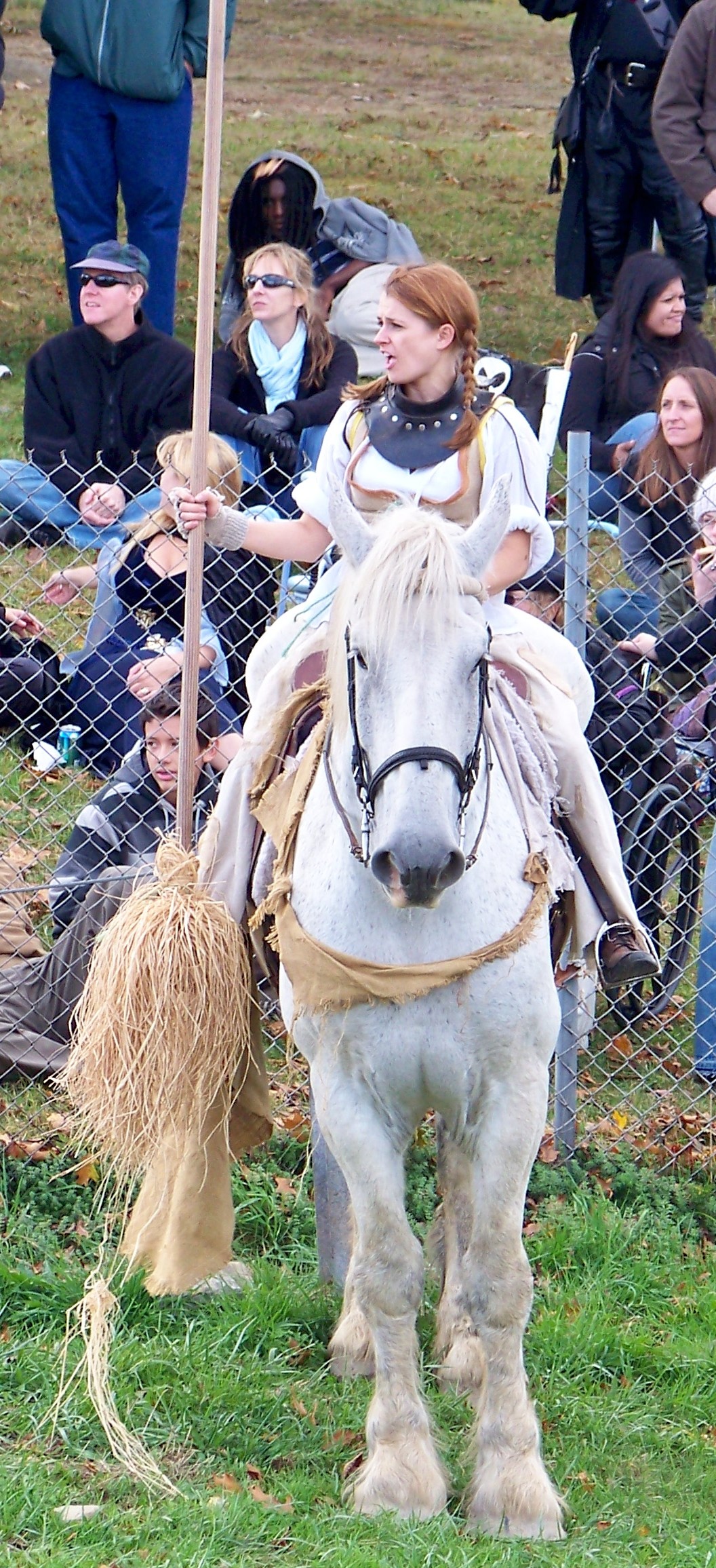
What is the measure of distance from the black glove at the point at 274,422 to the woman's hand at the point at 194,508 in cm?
371

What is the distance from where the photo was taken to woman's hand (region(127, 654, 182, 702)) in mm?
5227

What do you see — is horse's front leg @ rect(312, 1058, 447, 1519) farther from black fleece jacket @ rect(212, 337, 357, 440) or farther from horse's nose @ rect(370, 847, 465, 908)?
black fleece jacket @ rect(212, 337, 357, 440)

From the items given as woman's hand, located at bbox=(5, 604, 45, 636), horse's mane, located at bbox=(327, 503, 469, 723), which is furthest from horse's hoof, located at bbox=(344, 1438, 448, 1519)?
woman's hand, located at bbox=(5, 604, 45, 636)

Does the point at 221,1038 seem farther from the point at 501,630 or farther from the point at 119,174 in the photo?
the point at 119,174

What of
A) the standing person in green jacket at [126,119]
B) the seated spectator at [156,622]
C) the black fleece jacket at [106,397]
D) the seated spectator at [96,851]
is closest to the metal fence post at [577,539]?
the seated spectator at [156,622]

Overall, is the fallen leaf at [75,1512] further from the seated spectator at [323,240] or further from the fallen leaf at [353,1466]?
the seated spectator at [323,240]

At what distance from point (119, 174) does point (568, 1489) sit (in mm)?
7571

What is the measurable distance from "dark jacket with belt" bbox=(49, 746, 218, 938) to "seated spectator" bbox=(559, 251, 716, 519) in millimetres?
3364

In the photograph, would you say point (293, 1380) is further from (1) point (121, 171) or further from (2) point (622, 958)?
(1) point (121, 171)

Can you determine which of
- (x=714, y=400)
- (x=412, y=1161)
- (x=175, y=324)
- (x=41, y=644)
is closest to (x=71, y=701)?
(x=41, y=644)

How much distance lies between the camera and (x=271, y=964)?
4.20 meters

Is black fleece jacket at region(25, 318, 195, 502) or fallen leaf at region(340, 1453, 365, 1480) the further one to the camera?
black fleece jacket at region(25, 318, 195, 502)

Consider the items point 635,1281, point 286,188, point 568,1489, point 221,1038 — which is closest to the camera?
point 568,1489

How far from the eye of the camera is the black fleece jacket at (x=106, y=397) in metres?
7.71
